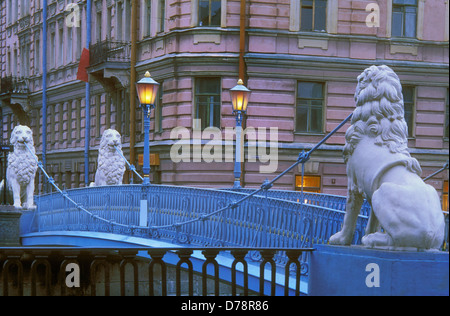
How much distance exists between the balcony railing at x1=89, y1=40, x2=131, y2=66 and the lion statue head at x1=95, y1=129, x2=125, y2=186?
25.7 feet

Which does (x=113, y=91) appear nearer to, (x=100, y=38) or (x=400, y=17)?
Answer: (x=100, y=38)

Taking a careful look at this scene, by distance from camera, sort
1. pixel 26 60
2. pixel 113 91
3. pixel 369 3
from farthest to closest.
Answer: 1. pixel 26 60
2. pixel 113 91
3. pixel 369 3

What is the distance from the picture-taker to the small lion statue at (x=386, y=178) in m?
6.98

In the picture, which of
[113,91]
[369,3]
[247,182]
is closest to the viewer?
[247,182]

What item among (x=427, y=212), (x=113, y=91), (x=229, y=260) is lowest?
(x=229, y=260)

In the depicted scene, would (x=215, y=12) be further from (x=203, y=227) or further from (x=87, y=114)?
(x=203, y=227)

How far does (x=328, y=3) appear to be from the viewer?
2422cm

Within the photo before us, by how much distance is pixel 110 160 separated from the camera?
19.5 metres

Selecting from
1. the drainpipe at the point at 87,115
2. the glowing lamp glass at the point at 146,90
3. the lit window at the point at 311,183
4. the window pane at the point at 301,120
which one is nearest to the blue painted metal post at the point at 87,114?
the drainpipe at the point at 87,115

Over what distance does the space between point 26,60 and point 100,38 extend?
1019 cm

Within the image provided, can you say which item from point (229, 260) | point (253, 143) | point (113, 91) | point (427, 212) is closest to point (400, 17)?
point (253, 143)

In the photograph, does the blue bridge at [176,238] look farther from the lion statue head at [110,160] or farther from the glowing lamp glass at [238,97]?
the glowing lamp glass at [238,97]

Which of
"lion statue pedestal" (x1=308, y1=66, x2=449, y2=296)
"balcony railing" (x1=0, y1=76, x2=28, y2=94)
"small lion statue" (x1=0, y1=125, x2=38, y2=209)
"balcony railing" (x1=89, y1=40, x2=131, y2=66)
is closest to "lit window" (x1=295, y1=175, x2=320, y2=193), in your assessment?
"small lion statue" (x1=0, y1=125, x2=38, y2=209)

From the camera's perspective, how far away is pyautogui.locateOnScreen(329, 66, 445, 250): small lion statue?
22.9 feet
